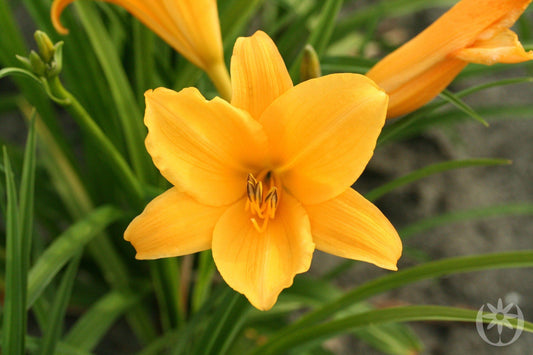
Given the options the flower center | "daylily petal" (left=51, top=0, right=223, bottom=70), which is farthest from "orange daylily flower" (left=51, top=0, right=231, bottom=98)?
the flower center

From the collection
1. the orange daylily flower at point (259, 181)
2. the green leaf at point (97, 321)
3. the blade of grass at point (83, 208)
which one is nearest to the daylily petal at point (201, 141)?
the orange daylily flower at point (259, 181)

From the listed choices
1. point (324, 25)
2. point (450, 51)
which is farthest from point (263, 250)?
point (324, 25)

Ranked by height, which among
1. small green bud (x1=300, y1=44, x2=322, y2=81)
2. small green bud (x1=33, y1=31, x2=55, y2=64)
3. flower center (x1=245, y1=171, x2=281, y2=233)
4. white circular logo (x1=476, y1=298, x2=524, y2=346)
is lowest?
white circular logo (x1=476, y1=298, x2=524, y2=346)

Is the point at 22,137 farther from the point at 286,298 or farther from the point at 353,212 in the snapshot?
the point at 353,212

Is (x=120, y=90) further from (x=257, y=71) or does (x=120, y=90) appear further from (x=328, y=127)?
(x=328, y=127)

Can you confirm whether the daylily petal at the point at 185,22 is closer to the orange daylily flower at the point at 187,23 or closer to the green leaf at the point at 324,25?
the orange daylily flower at the point at 187,23

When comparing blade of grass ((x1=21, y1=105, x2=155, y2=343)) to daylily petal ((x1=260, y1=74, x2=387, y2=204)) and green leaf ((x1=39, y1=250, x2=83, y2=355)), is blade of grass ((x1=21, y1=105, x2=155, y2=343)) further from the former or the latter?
daylily petal ((x1=260, y1=74, x2=387, y2=204))
